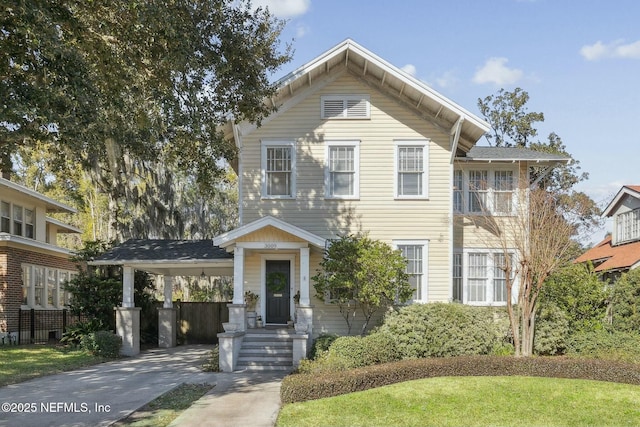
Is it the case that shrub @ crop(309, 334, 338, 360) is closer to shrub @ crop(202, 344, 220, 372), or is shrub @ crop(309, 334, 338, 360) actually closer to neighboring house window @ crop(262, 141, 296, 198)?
shrub @ crop(202, 344, 220, 372)

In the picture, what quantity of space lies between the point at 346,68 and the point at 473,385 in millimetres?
10669

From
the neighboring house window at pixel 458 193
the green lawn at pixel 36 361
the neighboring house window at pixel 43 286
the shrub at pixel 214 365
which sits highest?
the neighboring house window at pixel 458 193

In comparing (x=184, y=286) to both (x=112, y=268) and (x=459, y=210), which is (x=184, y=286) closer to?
(x=112, y=268)

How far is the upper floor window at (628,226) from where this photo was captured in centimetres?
2383

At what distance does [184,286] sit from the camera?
125ft

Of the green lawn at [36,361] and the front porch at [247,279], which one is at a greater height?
the front porch at [247,279]

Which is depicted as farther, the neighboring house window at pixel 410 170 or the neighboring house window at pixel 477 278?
the neighboring house window at pixel 477 278

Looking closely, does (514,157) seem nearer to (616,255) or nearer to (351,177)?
(351,177)

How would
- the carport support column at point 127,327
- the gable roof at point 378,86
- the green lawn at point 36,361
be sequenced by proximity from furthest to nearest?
the carport support column at point 127,327 → the gable roof at point 378,86 → the green lawn at point 36,361

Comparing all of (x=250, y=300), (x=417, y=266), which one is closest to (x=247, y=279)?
(x=250, y=300)

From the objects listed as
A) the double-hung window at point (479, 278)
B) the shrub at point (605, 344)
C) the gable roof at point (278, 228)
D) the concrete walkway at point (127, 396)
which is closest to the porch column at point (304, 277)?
the gable roof at point (278, 228)

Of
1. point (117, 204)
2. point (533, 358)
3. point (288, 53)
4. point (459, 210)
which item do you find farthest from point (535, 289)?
point (117, 204)

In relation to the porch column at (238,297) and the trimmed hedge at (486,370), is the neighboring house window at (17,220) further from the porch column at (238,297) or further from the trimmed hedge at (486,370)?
the trimmed hedge at (486,370)

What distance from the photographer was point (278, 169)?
1927 centimetres
